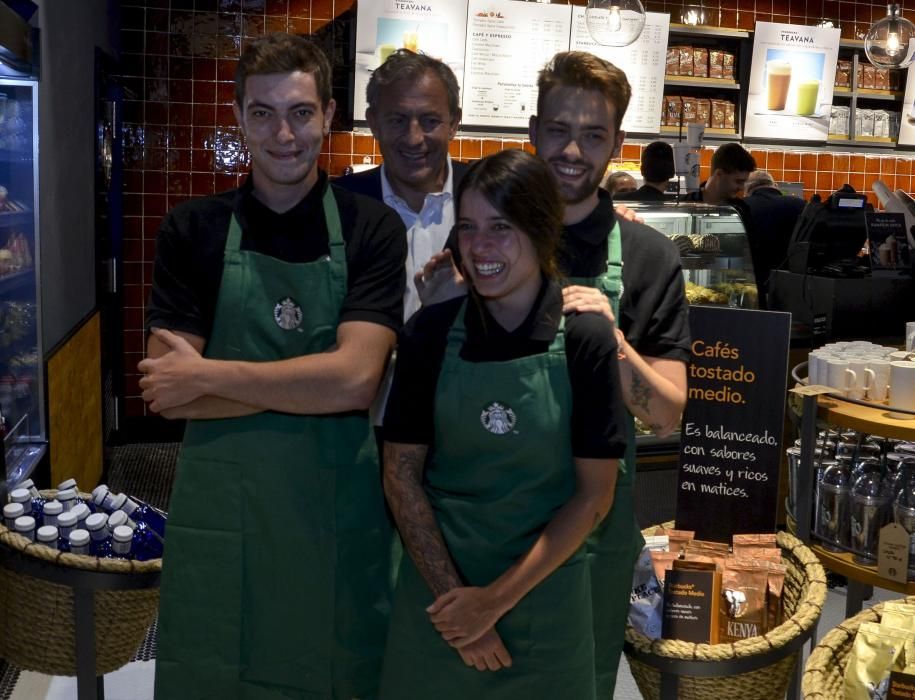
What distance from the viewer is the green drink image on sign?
8.03 m

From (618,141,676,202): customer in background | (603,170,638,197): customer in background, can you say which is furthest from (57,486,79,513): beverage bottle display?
(603,170,638,197): customer in background

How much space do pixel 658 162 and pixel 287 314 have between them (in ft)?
15.4

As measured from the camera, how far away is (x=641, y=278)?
210 cm

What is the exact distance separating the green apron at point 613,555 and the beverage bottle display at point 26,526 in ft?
4.78

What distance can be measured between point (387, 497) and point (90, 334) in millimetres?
3791

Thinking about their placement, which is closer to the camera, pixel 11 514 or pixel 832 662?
pixel 832 662

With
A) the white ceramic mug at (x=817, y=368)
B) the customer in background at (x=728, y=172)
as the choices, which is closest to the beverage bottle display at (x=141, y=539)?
the white ceramic mug at (x=817, y=368)

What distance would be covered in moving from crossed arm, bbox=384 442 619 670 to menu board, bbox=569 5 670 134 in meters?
5.94

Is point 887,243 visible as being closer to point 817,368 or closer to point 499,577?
point 817,368

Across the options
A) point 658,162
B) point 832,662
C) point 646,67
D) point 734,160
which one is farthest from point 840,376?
point 646,67

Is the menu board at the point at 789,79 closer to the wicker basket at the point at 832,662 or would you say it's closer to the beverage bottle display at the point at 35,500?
the wicker basket at the point at 832,662

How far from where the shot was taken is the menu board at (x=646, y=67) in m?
7.40

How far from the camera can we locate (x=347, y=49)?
23.2ft

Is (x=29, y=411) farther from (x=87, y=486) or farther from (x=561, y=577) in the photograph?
(x=561, y=577)
